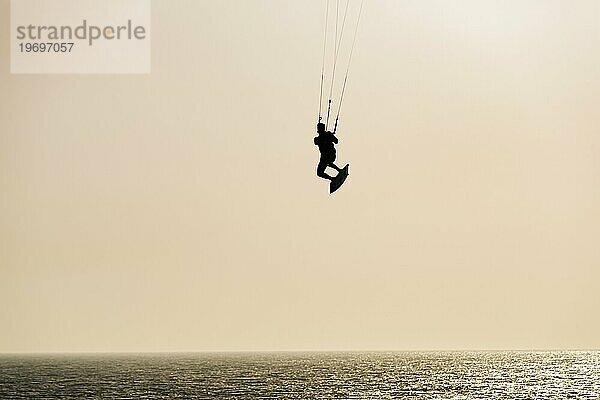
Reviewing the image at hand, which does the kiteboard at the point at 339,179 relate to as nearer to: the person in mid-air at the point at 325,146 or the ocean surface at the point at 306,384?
the person in mid-air at the point at 325,146

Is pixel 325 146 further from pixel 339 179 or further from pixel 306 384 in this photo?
pixel 306 384

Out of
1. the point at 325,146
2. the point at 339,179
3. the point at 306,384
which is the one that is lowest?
the point at 306,384

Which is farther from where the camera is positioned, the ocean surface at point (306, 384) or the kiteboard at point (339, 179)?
the ocean surface at point (306, 384)

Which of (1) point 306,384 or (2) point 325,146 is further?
(1) point 306,384

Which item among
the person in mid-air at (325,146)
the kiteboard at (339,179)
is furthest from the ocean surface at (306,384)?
the person in mid-air at (325,146)

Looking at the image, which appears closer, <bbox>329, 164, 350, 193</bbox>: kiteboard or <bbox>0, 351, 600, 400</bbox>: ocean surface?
<bbox>329, 164, 350, 193</bbox>: kiteboard

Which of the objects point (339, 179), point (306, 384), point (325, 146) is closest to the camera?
point (325, 146)

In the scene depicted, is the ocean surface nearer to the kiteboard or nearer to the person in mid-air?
the kiteboard

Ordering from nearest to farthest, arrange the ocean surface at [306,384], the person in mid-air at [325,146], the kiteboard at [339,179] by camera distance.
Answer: the person in mid-air at [325,146] < the kiteboard at [339,179] < the ocean surface at [306,384]

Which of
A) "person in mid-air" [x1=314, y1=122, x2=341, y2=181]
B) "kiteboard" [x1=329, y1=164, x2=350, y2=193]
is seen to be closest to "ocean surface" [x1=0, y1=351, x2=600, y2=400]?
"kiteboard" [x1=329, y1=164, x2=350, y2=193]

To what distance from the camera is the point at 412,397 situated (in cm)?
3828

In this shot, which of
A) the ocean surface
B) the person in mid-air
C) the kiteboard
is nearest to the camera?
the person in mid-air

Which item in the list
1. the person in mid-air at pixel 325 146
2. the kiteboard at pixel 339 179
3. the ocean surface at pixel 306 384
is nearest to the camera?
the person in mid-air at pixel 325 146

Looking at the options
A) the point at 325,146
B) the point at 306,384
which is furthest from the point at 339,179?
the point at 306,384
